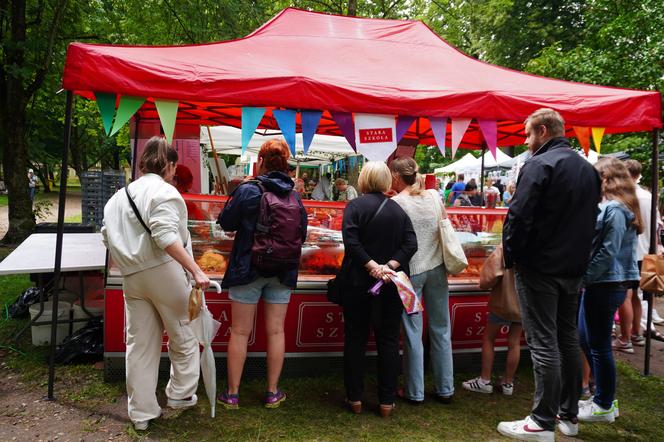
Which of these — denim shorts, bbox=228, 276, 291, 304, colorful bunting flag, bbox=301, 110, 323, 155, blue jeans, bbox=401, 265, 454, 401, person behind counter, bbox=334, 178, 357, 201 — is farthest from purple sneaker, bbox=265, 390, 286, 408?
person behind counter, bbox=334, 178, 357, 201

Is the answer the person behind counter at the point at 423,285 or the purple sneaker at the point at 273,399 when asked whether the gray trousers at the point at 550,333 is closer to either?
the person behind counter at the point at 423,285

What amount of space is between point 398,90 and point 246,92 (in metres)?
A: 1.21

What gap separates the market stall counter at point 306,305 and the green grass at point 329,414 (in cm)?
22

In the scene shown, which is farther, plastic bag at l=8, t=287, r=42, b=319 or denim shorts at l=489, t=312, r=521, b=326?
plastic bag at l=8, t=287, r=42, b=319

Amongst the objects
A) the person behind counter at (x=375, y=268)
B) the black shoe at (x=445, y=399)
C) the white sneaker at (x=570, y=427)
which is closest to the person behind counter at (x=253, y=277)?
the person behind counter at (x=375, y=268)

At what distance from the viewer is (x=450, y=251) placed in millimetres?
3539

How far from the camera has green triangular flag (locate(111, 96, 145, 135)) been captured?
3.44 m

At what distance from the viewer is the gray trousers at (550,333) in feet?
9.53

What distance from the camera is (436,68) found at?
15.3ft

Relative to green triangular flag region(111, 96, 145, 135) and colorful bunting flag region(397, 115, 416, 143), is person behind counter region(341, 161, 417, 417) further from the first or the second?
green triangular flag region(111, 96, 145, 135)

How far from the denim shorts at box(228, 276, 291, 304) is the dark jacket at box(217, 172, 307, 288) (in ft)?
0.25

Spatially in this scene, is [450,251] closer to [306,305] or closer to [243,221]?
[306,305]

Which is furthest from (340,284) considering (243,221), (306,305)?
(243,221)

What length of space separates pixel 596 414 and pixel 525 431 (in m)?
0.72
